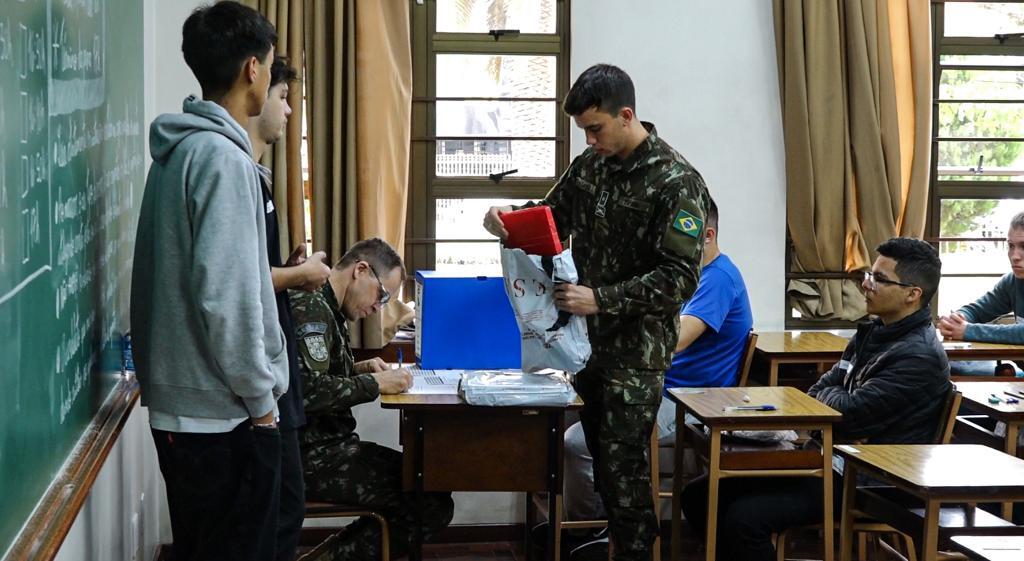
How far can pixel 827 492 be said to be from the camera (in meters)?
3.26

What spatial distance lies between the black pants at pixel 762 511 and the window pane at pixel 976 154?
2.30 metres

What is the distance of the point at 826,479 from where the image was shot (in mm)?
3246

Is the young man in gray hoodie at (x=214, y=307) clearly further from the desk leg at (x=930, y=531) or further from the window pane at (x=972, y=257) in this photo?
the window pane at (x=972, y=257)

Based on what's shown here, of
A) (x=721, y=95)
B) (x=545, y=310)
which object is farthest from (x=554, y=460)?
(x=721, y=95)

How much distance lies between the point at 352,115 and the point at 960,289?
2.92m

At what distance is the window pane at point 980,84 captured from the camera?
5039 millimetres

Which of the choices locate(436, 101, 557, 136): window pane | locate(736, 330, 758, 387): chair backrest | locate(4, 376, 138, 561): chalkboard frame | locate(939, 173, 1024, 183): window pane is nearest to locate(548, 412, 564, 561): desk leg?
locate(736, 330, 758, 387): chair backrest

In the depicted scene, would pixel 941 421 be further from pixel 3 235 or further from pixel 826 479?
pixel 3 235

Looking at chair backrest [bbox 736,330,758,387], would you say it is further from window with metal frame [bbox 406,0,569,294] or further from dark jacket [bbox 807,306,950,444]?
window with metal frame [bbox 406,0,569,294]

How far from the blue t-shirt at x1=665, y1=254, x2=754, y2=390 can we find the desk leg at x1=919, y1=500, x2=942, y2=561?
5.05ft

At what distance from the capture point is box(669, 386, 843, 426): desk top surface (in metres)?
3.15

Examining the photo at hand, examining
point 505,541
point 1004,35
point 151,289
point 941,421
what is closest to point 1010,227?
point 1004,35

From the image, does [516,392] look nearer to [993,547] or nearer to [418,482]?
[418,482]

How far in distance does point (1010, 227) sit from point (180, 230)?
149 inches
